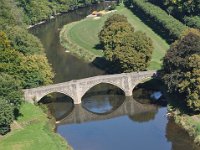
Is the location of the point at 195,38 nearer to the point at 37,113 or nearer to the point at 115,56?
the point at 115,56

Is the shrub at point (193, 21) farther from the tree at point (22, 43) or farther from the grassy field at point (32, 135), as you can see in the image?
the grassy field at point (32, 135)

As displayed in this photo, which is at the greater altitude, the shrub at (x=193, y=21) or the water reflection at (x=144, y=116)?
the shrub at (x=193, y=21)

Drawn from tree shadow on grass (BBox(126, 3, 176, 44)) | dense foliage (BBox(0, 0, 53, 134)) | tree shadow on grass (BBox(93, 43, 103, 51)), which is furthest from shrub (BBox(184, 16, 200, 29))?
dense foliage (BBox(0, 0, 53, 134))

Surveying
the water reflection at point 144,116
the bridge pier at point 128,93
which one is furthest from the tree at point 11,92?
the bridge pier at point 128,93

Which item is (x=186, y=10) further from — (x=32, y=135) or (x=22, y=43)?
(x=32, y=135)

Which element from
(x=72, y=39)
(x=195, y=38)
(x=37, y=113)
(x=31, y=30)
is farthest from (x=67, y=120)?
(x=31, y=30)

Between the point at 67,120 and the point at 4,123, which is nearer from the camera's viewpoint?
the point at 4,123

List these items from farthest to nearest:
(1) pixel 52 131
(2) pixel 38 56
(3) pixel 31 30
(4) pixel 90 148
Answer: (3) pixel 31 30 → (2) pixel 38 56 → (1) pixel 52 131 → (4) pixel 90 148
